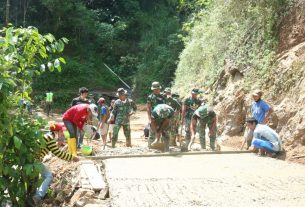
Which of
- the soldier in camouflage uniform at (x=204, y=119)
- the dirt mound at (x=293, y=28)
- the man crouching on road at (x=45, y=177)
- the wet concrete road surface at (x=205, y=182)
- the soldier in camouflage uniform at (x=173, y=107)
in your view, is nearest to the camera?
the wet concrete road surface at (x=205, y=182)

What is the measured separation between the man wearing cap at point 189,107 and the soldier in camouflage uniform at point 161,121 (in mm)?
1214

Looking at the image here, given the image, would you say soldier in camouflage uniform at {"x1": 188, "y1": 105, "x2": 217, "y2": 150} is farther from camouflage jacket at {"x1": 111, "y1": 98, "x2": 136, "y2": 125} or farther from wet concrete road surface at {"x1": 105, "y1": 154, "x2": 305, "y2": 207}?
camouflage jacket at {"x1": 111, "y1": 98, "x2": 136, "y2": 125}

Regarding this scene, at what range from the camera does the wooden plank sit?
268 inches

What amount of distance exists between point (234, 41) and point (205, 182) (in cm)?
870

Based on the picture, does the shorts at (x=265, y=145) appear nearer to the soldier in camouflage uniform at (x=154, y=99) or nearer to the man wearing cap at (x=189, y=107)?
the man wearing cap at (x=189, y=107)

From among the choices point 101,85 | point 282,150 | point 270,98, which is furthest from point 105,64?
point 282,150

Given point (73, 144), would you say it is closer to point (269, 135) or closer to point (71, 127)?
point (71, 127)

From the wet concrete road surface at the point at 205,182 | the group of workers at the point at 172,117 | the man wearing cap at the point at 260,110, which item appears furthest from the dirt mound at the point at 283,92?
the group of workers at the point at 172,117

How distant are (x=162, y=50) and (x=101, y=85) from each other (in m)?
5.08

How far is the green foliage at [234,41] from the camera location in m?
12.9

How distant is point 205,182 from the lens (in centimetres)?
709

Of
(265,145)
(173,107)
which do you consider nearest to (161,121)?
(173,107)

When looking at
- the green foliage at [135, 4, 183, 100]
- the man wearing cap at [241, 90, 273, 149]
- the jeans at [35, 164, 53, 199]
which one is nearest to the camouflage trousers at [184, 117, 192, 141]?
the man wearing cap at [241, 90, 273, 149]

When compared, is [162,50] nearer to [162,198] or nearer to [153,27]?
[153,27]
